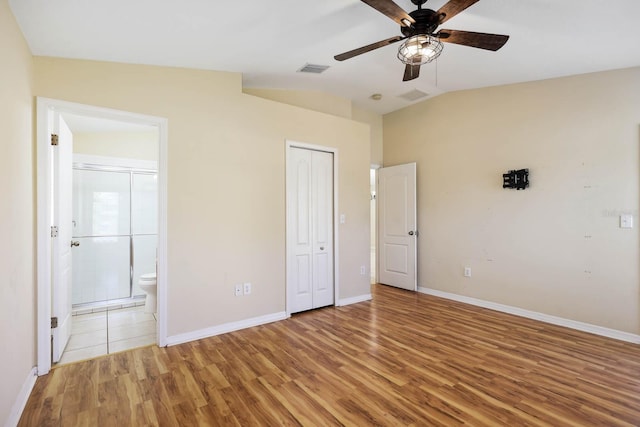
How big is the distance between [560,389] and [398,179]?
343 centimetres

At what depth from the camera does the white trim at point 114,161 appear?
4.07 meters

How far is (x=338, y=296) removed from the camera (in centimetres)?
412

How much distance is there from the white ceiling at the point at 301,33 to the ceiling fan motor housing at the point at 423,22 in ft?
1.13

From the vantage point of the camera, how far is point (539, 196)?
3.59m

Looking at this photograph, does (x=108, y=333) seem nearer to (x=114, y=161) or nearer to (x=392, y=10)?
(x=114, y=161)

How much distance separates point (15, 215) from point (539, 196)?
190 inches

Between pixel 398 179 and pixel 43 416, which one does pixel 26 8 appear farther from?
pixel 398 179

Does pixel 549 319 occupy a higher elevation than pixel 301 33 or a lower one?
lower

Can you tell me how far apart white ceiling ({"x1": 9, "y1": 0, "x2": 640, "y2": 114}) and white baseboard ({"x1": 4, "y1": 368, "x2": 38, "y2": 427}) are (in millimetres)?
2426

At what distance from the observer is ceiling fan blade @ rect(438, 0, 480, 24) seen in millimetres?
1794

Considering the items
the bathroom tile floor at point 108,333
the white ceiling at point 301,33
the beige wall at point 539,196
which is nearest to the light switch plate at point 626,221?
the beige wall at point 539,196

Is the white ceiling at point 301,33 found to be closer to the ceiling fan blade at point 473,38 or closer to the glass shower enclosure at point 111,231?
the ceiling fan blade at point 473,38

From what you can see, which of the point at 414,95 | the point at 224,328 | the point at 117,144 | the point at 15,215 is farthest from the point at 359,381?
the point at 117,144

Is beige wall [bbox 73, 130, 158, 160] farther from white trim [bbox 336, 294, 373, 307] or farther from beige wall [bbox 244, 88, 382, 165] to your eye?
white trim [bbox 336, 294, 373, 307]
